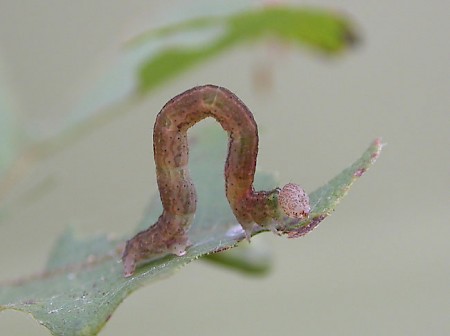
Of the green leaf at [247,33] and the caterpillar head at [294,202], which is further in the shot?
the green leaf at [247,33]

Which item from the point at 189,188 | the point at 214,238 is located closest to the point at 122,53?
the point at 189,188

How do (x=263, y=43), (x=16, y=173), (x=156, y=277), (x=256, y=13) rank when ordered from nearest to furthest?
(x=156, y=277) → (x=256, y=13) → (x=16, y=173) → (x=263, y=43)

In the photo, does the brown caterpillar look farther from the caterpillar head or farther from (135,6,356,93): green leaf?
(135,6,356,93): green leaf

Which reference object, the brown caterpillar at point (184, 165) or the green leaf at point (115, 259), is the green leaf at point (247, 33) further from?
the brown caterpillar at point (184, 165)

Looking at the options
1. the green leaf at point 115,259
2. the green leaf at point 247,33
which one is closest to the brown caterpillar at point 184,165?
the green leaf at point 115,259

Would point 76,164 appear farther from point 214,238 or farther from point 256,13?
point 214,238

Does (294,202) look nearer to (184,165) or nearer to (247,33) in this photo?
(184,165)

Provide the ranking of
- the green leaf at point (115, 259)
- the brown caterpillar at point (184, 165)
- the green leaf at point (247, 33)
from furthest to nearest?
the green leaf at point (247, 33)
the brown caterpillar at point (184, 165)
the green leaf at point (115, 259)
